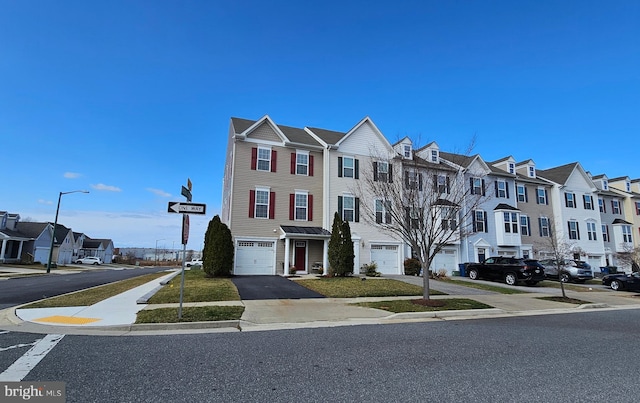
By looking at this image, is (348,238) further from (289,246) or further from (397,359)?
(397,359)

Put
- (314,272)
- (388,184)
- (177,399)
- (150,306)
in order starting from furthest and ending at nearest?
(314,272), (388,184), (150,306), (177,399)

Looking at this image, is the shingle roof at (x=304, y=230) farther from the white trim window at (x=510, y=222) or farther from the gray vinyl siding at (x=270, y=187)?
the white trim window at (x=510, y=222)

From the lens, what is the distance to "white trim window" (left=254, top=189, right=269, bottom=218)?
2317 cm

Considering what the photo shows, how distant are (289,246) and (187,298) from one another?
11.4 metres

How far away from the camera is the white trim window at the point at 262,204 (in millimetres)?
23172

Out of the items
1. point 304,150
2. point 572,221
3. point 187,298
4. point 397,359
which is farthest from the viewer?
point 572,221

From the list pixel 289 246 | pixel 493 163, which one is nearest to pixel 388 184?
pixel 289 246

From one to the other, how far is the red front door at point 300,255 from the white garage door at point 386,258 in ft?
16.5

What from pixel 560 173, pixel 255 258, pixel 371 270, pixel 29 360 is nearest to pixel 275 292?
pixel 255 258

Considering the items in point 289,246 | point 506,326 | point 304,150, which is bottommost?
point 506,326

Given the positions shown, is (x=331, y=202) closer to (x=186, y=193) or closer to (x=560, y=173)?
(x=186, y=193)

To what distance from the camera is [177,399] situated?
13.1 feet

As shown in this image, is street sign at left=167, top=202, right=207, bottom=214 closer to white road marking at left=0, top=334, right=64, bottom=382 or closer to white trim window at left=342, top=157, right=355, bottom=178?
white road marking at left=0, top=334, right=64, bottom=382

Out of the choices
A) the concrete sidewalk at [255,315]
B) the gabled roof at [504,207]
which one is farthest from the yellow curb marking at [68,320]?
the gabled roof at [504,207]
